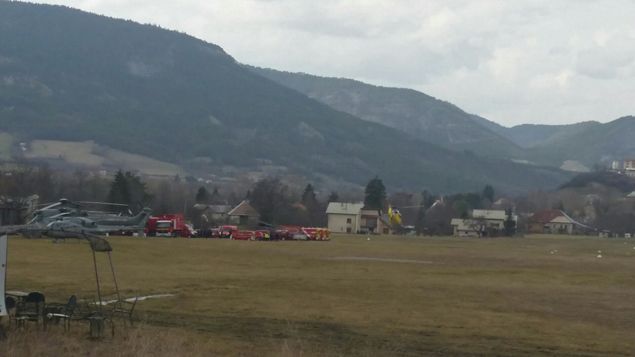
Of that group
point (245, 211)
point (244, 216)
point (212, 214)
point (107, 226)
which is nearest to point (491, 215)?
point (245, 211)

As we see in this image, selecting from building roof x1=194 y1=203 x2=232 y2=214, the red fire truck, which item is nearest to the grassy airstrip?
the red fire truck

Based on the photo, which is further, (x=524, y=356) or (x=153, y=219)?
(x=153, y=219)

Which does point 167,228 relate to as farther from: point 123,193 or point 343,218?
point 343,218

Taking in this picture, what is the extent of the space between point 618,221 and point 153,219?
3565 inches

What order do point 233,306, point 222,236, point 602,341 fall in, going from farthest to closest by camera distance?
1. point 222,236
2. point 233,306
3. point 602,341

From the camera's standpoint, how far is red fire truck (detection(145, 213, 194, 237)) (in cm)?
9025

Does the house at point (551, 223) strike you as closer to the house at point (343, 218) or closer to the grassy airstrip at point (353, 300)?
the house at point (343, 218)

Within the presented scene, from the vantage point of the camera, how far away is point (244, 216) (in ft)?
427

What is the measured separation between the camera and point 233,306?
3419 centimetres

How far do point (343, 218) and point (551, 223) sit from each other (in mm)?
38368

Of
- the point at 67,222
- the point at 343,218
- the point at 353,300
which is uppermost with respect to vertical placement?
the point at 343,218

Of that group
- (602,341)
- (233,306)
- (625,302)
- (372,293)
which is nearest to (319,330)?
(233,306)

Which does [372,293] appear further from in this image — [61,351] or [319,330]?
[61,351]

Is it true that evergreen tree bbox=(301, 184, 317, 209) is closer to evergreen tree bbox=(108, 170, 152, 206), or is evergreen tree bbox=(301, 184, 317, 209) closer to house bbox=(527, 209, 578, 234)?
house bbox=(527, 209, 578, 234)
